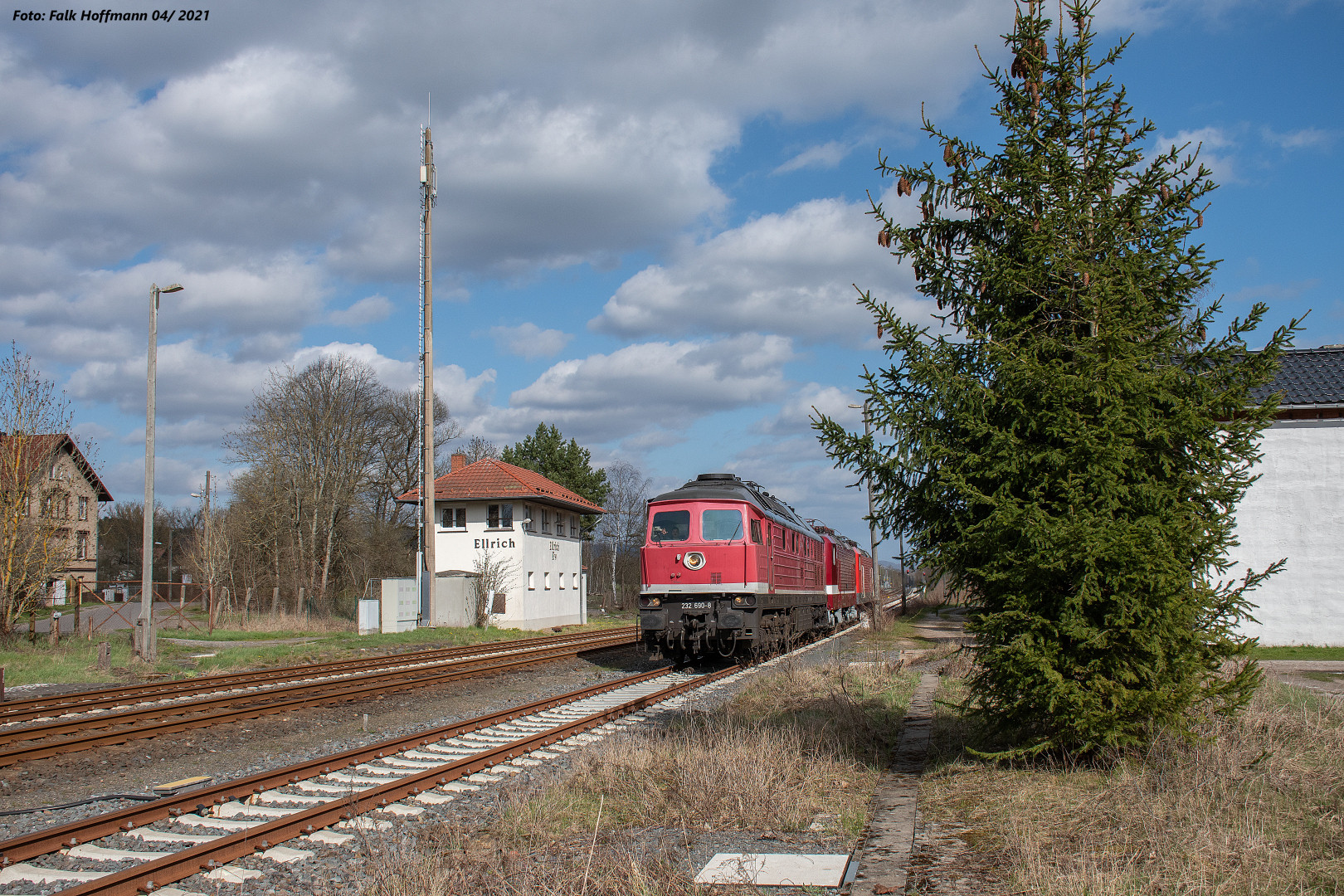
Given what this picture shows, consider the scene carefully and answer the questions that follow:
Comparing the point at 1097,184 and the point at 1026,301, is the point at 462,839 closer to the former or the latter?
the point at 1026,301

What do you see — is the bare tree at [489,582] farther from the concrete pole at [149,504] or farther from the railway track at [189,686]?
the concrete pole at [149,504]

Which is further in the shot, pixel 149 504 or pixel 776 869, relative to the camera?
pixel 149 504

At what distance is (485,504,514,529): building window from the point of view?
35466mm

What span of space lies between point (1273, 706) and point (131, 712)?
39.4 ft

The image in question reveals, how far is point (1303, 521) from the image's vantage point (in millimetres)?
17531

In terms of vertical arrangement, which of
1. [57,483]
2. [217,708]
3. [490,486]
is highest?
[490,486]

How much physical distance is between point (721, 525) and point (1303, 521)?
11.3m

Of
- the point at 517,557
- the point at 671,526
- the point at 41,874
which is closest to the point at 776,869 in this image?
the point at 41,874

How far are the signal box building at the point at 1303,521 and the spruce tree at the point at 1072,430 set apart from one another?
12.9 metres

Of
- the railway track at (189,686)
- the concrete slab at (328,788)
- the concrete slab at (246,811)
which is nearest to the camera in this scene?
the concrete slab at (246,811)

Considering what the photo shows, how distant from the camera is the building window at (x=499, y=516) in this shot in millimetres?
35466

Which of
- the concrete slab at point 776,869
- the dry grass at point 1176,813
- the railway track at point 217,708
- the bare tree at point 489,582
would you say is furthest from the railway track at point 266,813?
the bare tree at point 489,582

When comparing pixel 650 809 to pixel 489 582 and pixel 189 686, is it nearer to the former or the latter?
pixel 189 686

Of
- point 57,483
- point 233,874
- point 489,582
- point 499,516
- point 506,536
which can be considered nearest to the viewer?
point 233,874
